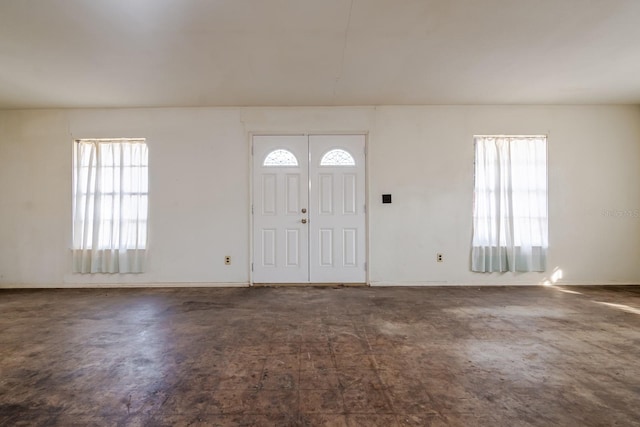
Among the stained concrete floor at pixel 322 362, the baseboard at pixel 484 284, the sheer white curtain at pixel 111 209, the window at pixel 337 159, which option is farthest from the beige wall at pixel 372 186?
the stained concrete floor at pixel 322 362

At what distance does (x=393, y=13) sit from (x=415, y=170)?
2619 mm

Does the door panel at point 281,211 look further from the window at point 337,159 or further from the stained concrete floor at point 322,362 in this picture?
the stained concrete floor at point 322,362

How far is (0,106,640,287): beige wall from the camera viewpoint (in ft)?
16.0

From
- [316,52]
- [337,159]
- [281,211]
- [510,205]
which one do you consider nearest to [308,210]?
[281,211]

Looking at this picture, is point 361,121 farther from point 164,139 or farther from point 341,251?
point 164,139

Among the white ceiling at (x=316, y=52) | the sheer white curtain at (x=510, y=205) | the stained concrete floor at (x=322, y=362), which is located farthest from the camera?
the sheer white curtain at (x=510, y=205)

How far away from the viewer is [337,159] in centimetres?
493

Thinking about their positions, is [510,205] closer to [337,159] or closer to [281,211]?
[337,159]

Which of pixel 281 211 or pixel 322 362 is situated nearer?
pixel 322 362

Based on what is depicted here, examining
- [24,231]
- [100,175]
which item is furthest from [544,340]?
[24,231]

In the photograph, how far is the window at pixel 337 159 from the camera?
16.1ft

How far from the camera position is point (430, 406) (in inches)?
72.1

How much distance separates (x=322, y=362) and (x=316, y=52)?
2.72m

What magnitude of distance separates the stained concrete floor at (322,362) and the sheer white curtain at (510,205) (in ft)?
2.87
